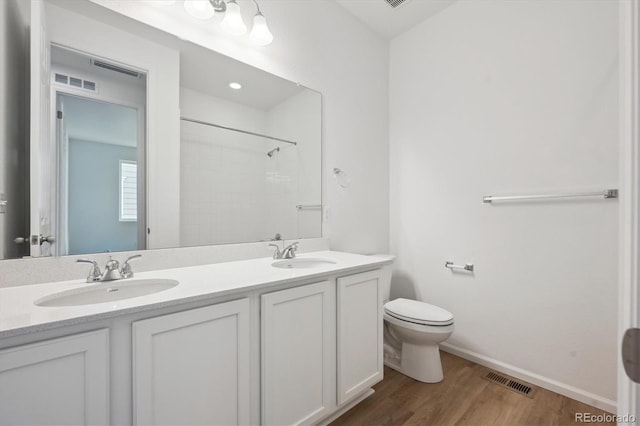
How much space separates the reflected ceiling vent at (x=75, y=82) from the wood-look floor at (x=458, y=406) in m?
1.98

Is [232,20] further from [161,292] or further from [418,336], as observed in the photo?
[418,336]

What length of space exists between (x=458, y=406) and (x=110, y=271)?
6.19 feet

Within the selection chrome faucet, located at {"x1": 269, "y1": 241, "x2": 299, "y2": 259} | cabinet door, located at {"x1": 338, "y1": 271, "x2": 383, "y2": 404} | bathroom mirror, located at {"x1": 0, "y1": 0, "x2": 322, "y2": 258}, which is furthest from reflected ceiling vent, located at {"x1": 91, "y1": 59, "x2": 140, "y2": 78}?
cabinet door, located at {"x1": 338, "y1": 271, "x2": 383, "y2": 404}

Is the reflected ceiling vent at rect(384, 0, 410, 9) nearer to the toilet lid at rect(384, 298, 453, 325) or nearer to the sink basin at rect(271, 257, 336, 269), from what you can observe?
the sink basin at rect(271, 257, 336, 269)

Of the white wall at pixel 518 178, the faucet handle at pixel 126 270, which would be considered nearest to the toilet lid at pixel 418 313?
the white wall at pixel 518 178

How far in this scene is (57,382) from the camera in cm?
74

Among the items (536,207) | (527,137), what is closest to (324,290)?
(536,207)

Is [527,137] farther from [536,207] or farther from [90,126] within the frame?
[90,126]

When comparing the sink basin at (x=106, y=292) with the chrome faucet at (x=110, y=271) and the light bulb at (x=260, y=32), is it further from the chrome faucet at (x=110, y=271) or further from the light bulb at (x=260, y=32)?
the light bulb at (x=260, y=32)

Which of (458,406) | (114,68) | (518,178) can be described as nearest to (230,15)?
(114,68)

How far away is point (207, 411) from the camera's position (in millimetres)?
979

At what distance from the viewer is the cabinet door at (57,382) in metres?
0.69

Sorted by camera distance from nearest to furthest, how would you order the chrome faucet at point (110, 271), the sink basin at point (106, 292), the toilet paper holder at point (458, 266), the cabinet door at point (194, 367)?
the cabinet door at point (194, 367), the sink basin at point (106, 292), the chrome faucet at point (110, 271), the toilet paper holder at point (458, 266)

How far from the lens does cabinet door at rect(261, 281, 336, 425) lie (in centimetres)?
114
